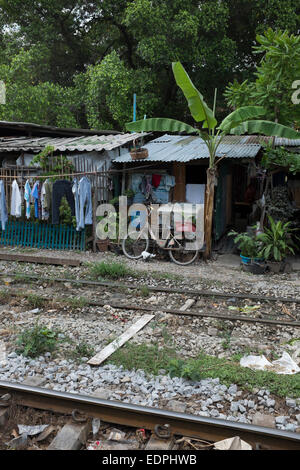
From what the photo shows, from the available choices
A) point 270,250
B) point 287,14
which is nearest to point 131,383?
point 270,250

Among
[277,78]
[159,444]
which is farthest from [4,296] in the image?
[277,78]

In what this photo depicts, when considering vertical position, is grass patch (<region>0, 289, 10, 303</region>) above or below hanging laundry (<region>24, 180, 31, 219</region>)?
below

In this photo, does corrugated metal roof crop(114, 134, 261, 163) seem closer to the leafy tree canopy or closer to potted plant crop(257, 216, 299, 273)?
potted plant crop(257, 216, 299, 273)

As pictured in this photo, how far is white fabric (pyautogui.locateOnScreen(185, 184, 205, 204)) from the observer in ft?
40.1

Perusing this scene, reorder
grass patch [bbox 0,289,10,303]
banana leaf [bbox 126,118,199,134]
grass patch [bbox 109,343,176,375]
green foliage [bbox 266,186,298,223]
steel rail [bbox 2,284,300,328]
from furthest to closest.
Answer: green foliage [bbox 266,186,298,223], banana leaf [bbox 126,118,199,134], grass patch [bbox 0,289,10,303], steel rail [bbox 2,284,300,328], grass patch [bbox 109,343,176,375]

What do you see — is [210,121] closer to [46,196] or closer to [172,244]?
[172,244]

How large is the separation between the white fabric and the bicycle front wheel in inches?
96.1

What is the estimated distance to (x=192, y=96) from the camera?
336 inches

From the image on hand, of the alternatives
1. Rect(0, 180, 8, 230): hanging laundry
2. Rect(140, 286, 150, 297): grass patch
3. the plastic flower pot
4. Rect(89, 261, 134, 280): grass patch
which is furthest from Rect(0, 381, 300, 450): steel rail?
Rect(0, 180, 8, 230): hanging laundry

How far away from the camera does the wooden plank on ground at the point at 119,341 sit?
4.81 meters

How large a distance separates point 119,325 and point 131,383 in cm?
187
